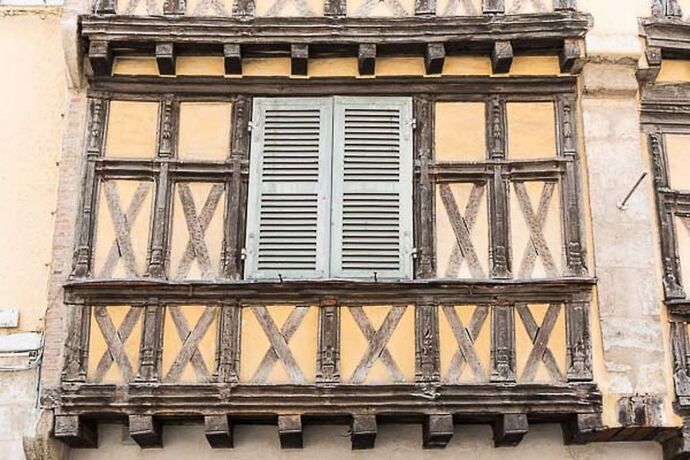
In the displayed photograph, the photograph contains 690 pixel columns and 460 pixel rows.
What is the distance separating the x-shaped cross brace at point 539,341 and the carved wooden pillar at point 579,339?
103 millimetres

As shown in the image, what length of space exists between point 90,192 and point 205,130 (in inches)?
43.4

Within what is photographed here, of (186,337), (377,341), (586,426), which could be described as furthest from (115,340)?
(586,426)

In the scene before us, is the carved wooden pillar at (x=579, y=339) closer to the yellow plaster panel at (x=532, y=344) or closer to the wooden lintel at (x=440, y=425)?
the yellow plaster panel at (x=532, y=344)

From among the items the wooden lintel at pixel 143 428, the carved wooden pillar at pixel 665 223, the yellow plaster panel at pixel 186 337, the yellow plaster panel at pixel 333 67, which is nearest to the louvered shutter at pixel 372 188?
the yellow plaster panel at pixel 333 67

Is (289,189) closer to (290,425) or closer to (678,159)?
(290,425)

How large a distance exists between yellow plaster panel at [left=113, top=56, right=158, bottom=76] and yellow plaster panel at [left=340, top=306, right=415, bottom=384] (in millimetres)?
2743

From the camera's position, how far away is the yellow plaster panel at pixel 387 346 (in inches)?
348

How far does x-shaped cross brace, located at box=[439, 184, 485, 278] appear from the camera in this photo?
915 cm

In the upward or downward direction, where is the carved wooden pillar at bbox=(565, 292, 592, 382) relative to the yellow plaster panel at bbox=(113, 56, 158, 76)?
downward

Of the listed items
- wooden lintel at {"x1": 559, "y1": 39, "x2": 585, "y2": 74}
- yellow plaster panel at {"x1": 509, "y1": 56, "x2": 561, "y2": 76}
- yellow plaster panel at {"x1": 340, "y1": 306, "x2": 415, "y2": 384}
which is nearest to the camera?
yellow plaster panel at {"x1": 340, "y1": 306, "x2": 415, "y2": 384}

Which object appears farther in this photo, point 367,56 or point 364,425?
point 367,56

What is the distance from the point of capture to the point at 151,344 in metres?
8.87

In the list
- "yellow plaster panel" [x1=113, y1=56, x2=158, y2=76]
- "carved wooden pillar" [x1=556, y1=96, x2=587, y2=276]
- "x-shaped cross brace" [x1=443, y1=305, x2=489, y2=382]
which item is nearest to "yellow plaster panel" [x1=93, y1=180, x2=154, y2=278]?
"yellow plaster panel" [x1=113, y1=56, x2=158, y2=76]

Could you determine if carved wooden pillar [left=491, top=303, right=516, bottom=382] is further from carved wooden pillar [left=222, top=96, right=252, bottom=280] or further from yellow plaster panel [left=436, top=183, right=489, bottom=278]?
carved wooden pillar [left=222, top=96, right=252, bottom=280]
